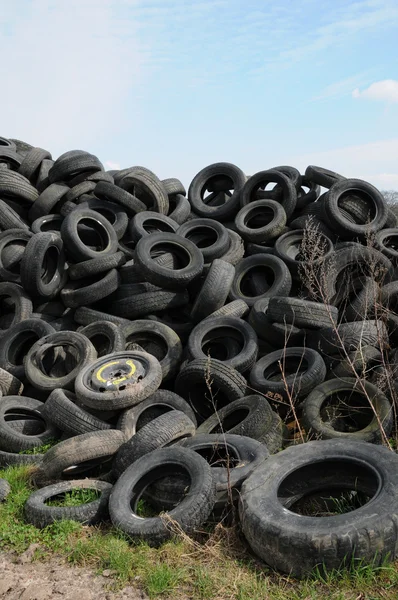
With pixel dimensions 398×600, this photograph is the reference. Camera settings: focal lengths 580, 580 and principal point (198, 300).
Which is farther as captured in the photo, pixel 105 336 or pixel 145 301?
pixel 145 301

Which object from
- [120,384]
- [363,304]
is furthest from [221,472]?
[363,304]

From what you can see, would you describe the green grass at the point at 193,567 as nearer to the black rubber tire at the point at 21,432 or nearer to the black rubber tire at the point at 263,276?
the black rubber tire at the point at 21,432

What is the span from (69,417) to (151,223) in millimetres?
6124

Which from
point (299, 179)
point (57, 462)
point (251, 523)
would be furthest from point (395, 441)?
point (299, 179)

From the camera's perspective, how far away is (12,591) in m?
4.71

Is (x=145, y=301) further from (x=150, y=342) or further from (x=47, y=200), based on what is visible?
(x=47, y=200)

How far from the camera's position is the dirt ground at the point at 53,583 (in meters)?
4.55

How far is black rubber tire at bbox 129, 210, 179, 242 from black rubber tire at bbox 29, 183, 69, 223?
6.11 ft

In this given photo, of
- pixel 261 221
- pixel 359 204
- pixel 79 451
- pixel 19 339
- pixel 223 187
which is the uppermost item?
pixel 359 204

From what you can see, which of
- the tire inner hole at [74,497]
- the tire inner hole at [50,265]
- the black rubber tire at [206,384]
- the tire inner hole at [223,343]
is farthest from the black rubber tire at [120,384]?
the tire inner hole at [50,265]

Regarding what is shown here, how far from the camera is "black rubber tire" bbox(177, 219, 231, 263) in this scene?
448 inches

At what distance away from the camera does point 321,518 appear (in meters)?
4.62

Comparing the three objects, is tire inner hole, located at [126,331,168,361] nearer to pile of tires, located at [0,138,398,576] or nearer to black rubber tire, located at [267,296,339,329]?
pile of tires, located at [0,138,398,576]

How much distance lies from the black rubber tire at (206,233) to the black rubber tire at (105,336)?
303 centimetres
